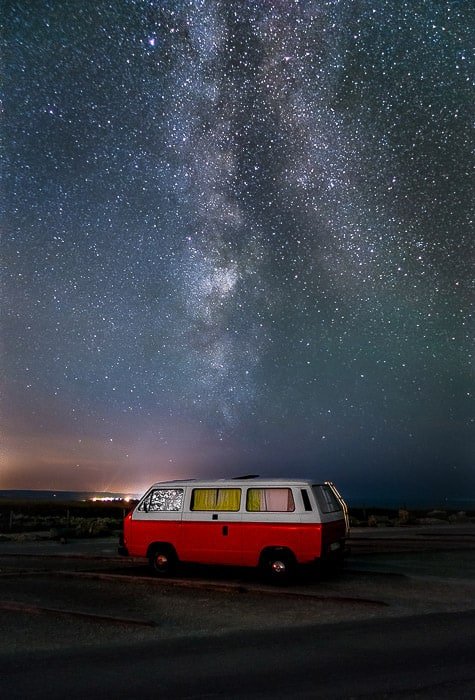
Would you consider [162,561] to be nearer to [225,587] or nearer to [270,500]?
[225,587]

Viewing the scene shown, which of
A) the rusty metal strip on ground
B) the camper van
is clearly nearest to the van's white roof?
the camper van

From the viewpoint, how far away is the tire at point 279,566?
13.9 m

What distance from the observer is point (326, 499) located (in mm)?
14453

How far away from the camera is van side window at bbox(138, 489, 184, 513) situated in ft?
50.3

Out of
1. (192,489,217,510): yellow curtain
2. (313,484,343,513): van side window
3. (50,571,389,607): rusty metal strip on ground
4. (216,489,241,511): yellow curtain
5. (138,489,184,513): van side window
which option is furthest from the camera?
(138,489,184,513): van side window

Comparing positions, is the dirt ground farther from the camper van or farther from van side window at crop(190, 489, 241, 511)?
van side window at crop(190, 489, 241, 511)

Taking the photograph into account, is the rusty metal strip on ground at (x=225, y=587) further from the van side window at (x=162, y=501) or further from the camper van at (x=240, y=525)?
the van side window at (x=162, y=501)

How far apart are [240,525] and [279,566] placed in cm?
119

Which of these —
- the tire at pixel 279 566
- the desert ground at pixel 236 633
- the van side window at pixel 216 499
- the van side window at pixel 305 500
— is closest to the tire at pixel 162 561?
the desert ground at pixel 236 633

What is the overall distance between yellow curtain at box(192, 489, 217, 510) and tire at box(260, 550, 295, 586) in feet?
5.44

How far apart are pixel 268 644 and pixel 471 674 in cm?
270

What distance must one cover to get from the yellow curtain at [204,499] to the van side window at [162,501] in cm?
37

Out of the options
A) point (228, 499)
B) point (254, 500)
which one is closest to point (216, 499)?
point (228, 499)

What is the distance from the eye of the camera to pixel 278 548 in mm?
14039
